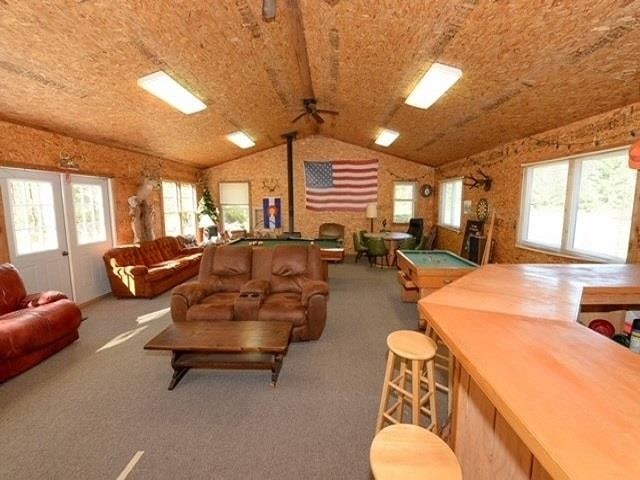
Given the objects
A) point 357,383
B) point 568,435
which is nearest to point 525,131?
point 357,383

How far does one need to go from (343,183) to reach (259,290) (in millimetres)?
5910

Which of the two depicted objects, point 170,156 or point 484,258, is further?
point 170,156

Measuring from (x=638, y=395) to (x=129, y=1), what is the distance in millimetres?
3439

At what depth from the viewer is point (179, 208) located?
783cm

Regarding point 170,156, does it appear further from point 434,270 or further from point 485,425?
point 485,425

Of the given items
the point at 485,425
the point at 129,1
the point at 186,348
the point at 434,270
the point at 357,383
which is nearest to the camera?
the point at 485,425

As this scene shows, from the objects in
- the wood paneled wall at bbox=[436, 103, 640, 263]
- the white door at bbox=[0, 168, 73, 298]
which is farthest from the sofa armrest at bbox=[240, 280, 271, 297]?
the wood paneled wall at bbox=[436, 103, 640, 263]

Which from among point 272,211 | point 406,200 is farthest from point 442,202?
point 272,211

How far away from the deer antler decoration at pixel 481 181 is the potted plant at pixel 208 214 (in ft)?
20.5

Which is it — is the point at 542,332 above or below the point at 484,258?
above

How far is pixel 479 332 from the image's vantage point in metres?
1.31

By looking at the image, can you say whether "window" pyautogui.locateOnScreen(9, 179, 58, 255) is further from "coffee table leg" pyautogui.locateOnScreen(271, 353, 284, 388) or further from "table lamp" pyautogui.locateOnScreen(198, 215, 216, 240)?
"table lamp" pyautogui.locateOnScreen(198, 215, 216, 240)

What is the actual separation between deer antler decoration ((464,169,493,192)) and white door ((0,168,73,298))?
688 centimetres

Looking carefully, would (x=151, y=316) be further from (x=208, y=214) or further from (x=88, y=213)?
(x=208, y=214)
